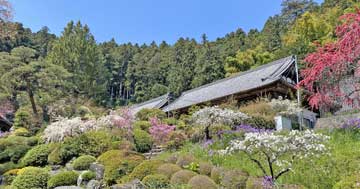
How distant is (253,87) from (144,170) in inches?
459

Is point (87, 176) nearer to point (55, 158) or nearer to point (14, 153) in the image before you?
point (55, 158)

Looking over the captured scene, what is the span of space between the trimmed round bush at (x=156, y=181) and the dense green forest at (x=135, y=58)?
672 centimetres

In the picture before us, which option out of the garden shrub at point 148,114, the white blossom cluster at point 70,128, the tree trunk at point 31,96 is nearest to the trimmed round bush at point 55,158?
the white blossom cluster at point 70,128

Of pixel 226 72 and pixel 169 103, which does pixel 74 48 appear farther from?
pixel 226 72

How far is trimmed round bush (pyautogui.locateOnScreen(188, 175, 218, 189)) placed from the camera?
6867 millimetres

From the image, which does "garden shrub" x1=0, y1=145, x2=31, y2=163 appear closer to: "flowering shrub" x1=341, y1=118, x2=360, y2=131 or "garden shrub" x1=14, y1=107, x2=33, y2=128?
"garden shrub" x1=14, y1=107, x2=33, y2=128

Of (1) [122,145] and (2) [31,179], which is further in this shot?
(1) [122,145]

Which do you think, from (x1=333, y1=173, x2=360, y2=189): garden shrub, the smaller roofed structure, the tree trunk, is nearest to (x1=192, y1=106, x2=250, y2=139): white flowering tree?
(x1=333, y1=173, x2=360, y2=189): garden shrub

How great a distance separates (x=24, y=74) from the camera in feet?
71.2

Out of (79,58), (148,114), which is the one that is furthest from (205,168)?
(79,58)

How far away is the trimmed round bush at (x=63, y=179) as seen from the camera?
961 cm

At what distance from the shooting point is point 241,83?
2105cm

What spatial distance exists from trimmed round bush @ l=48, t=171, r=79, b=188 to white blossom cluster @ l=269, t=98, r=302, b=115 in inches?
403

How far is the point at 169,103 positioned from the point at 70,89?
Answer: 8.99 m
